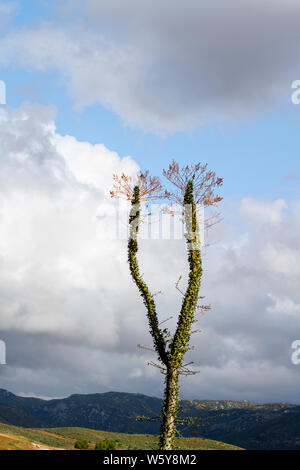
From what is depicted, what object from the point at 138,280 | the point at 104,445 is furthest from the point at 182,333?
the point at 104,445

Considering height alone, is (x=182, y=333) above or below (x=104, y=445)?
above

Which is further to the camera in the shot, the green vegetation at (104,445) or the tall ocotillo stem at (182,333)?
the green vegetation at (104,445)

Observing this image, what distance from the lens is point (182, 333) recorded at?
34750 mm

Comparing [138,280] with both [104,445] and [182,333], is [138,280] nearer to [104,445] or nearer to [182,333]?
[182,333]

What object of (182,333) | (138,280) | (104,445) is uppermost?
(138,280)

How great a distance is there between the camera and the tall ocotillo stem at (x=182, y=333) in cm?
3372

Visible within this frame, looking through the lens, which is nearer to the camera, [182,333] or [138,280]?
[182,333]

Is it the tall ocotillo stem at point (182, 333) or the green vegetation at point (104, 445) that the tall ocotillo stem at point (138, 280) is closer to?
the tall ocotillo stem at point (182, 333)

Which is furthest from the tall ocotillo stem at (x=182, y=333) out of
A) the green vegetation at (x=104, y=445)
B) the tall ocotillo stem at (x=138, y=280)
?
the green vegetation at (x=104, y=445)

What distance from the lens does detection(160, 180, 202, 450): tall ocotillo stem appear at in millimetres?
33719
